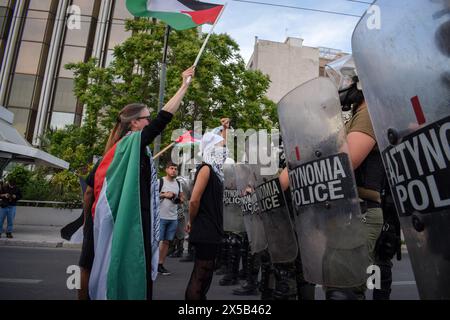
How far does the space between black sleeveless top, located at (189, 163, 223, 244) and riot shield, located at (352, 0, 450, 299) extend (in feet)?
6.53

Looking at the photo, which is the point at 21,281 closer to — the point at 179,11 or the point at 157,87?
the point at 179,11

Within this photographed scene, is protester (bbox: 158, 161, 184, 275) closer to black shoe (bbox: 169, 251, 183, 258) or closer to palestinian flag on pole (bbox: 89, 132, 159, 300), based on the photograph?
black shoe (bbox: 169, 251, 183, 258)

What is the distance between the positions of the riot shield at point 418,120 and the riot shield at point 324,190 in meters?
0.46

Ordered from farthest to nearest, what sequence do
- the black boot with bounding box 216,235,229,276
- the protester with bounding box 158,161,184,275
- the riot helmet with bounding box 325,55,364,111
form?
the protester with bounding box 158,161,184,275 < the black boot with bounding box 216,235,229,276 < the riot helmet with bounding box 325,55,364,111

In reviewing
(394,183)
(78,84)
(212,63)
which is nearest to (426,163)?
(394,183)

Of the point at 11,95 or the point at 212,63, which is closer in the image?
the point at 212,63

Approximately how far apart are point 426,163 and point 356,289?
0.85 m

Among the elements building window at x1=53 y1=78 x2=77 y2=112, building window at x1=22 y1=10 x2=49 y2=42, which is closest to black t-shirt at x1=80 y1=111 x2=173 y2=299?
building window at x1=53 y1=78 x2=77 y2=112

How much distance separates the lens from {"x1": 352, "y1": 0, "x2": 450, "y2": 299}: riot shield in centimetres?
83

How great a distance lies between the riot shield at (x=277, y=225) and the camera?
218cm

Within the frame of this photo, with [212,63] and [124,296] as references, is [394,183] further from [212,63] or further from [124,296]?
[212,63]

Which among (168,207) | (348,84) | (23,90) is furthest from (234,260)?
(23,90)

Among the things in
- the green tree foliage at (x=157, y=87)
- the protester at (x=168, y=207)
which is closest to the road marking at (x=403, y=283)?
the protester at (x=168, y=207)

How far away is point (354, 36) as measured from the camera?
1146 mm
